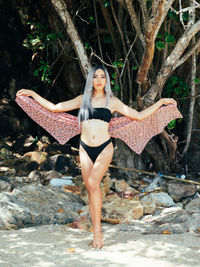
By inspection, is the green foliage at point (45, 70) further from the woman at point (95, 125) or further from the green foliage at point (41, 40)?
the woman at point (95, 125)

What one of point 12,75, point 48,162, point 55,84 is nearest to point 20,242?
point 48,162

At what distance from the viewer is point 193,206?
4.61m

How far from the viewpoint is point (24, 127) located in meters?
7.40

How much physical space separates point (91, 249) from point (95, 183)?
0.60 meters

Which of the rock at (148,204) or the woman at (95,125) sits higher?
the woman at (95,125)

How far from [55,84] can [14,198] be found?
3162 mm

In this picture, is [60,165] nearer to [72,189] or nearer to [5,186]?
[72,189]

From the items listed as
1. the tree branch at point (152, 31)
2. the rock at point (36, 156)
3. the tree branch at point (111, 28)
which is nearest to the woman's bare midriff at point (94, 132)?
the tree branch at point (152, 31)

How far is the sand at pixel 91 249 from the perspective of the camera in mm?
3070

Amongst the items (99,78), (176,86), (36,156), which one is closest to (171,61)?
(176,86)

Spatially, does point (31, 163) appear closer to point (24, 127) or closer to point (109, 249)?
point (24, 127)

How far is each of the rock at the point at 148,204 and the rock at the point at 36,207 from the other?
798 millimetres

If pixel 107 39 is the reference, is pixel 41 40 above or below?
above

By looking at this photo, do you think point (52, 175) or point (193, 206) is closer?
point (193, 206)
